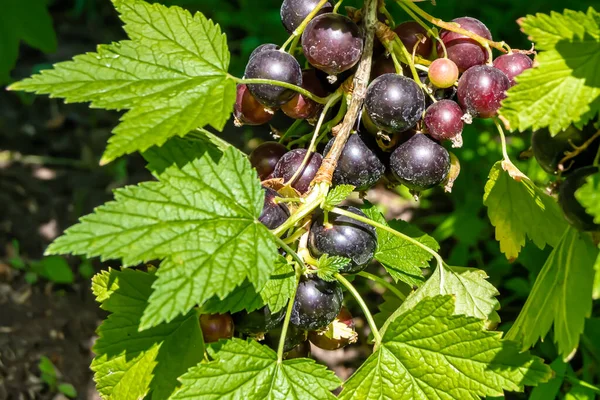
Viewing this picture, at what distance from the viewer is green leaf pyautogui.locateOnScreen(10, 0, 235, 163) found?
85cm

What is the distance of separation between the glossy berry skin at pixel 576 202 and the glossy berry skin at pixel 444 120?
21 cm

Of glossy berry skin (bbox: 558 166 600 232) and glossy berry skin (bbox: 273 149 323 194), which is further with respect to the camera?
glossy berry skin (bbox: 273 149 323 194)

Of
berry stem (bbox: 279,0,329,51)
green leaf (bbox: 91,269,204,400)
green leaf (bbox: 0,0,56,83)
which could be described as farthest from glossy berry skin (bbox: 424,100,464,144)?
green leaf (bbox: 0,0,56,83)

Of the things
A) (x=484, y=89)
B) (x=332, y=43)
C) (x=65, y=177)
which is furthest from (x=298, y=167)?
(x=65, y=177)

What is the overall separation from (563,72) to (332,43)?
0.33 m

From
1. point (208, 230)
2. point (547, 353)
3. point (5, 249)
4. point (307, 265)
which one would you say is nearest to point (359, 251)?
point (307, 265)

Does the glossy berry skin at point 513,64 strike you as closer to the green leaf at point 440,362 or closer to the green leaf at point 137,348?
the green leaf at point 440,362

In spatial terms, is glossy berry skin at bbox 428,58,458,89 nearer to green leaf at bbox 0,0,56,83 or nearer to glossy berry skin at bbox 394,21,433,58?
glossy berry skin at bbox 394,21,433,58

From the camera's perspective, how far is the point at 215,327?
1023 mm

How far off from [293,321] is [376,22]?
474 mm

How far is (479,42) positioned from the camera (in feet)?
A: 3.45

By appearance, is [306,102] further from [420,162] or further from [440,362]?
[440,362]

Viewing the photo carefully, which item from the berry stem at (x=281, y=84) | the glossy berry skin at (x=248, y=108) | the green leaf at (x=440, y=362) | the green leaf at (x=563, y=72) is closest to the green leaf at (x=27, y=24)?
the glossy berry skin at (x=248, y=108)

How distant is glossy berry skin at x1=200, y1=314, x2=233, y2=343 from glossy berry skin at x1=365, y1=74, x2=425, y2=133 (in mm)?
369
